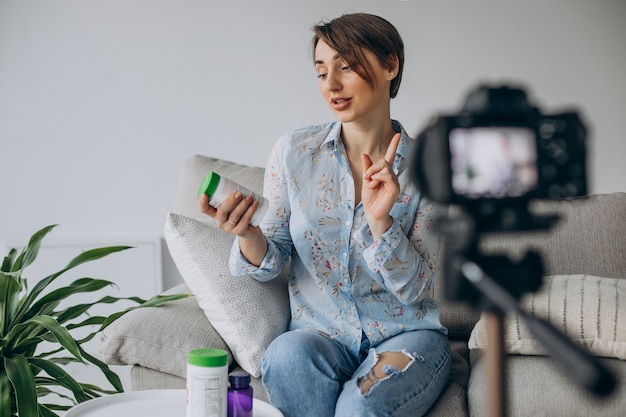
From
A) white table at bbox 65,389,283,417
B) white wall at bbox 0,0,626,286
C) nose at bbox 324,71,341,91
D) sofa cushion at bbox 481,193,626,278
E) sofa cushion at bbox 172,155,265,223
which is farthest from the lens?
white wall at bbox 0,0,626,286

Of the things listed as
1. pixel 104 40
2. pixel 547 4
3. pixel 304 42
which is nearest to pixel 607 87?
pixel 547 4

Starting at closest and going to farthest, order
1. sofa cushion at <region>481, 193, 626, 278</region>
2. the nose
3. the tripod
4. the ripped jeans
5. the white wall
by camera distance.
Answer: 1. the tripod
2. the ripped jeans
3. the nose
4. sofa cushion at <region>481, 193, 626, 278</region>
5. the white wall

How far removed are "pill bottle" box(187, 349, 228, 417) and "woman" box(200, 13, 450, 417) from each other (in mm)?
318

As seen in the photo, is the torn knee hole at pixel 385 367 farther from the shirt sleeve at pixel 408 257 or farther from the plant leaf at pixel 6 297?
the plant leaf at pixel 6 297

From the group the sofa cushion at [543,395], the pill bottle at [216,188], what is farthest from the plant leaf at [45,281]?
the sofa cushion at [543,395]

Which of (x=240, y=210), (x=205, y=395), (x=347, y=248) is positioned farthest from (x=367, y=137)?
(x=205, y=395)

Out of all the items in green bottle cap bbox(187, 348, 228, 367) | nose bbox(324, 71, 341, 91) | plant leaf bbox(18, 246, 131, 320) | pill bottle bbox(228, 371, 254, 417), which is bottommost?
pill bottle bbox(228, 371, 254, 417)

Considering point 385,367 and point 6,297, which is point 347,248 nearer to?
point 385,367

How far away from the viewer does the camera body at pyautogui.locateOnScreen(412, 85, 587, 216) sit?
49cm

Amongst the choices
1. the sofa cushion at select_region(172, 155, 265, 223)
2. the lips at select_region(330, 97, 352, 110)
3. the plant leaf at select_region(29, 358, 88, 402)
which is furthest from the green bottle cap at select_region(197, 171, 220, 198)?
the sofa cushion at select_region(172, 155, 265, 223)

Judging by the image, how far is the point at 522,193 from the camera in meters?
0.49

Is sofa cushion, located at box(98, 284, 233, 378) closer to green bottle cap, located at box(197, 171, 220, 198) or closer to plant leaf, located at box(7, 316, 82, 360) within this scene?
plant leaf, located at box(7, 316, 82, 360)

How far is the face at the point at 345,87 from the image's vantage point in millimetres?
1616

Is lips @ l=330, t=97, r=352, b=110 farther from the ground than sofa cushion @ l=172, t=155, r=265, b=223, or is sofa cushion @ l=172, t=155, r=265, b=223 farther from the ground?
lips @ l=330, t=97, r=352, b=110
